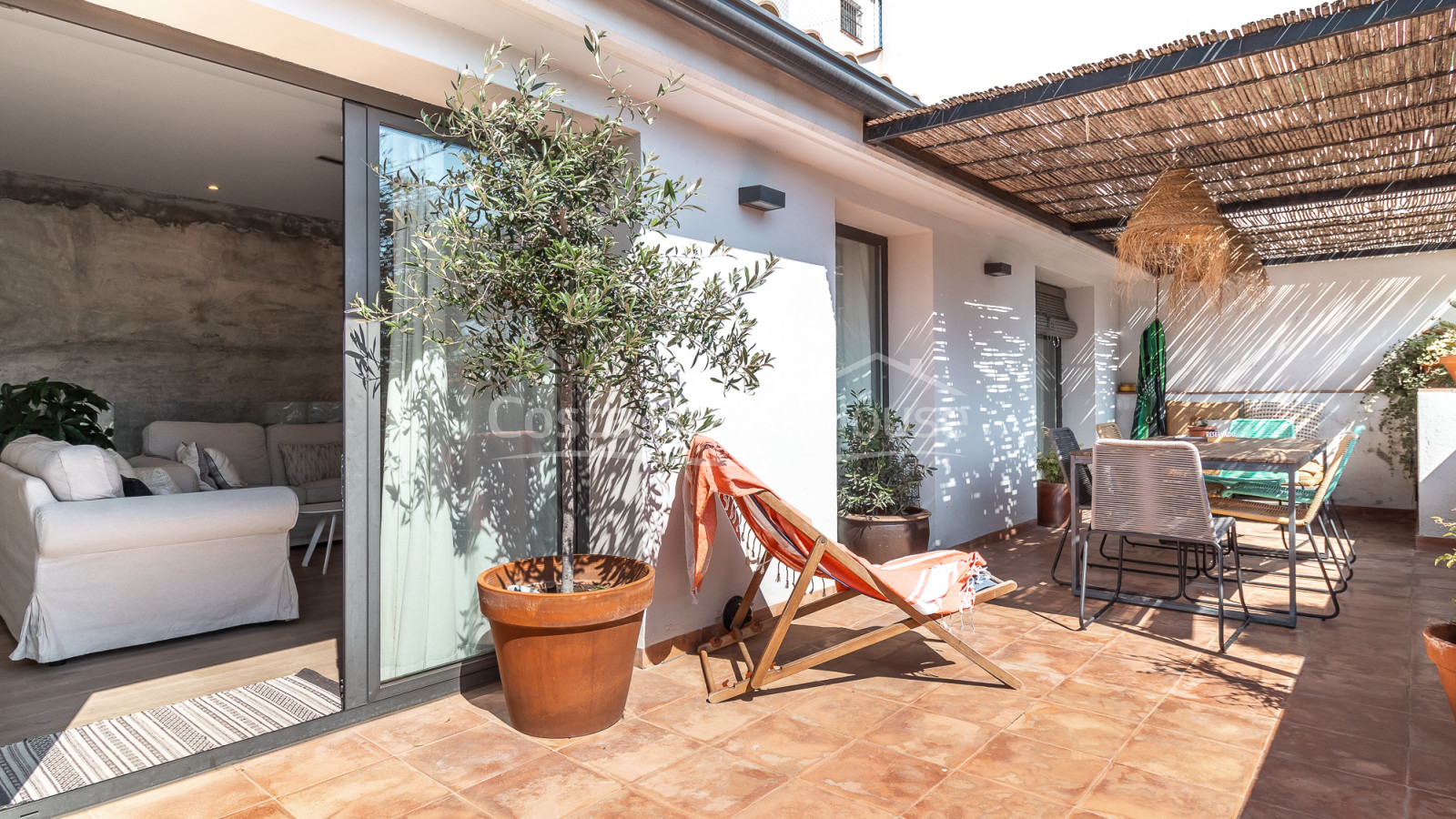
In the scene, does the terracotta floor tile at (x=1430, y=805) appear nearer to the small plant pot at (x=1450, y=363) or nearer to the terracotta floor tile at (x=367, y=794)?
the terracotta floor tile at (x=367, y=794)

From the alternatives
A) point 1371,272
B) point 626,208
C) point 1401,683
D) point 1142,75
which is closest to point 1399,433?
point 1371,272

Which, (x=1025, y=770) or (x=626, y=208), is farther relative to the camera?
(x=626, y=208)

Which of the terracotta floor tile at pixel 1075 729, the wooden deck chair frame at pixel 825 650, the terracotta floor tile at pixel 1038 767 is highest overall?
the wooden deck chair frame at pixel 825 650

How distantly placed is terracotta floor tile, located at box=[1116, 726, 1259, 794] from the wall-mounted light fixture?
8.90 feet

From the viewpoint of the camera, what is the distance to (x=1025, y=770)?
247cm

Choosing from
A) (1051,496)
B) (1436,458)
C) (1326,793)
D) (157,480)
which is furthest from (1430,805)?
(157,480)

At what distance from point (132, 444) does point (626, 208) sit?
5.39 metres

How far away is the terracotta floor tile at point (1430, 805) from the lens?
219cm

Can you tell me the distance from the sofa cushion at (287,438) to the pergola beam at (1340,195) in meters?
6.88

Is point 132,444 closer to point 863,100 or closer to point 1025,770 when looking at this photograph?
point 863,100

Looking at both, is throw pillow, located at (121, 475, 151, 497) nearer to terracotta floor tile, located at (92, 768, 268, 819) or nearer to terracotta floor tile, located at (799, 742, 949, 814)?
terracotta floor tile, located at (92, 768, 268, 819)

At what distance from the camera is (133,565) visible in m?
3.68

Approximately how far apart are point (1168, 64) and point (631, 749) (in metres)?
3.47

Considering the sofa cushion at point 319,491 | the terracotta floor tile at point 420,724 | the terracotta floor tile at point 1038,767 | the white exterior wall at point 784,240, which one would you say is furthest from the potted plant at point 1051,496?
the sofa cushion at point 319,491
